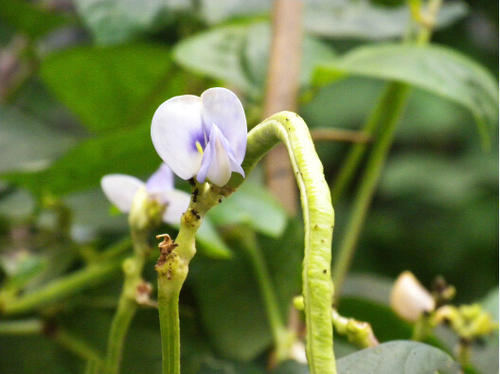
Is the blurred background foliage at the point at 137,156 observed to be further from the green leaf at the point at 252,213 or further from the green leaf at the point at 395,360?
the green leaf at the point at 395,360

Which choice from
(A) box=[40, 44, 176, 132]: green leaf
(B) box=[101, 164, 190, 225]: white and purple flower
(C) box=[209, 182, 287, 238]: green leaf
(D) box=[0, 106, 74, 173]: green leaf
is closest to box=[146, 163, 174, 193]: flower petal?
(B) box=[101, 164, 190, 225]: white and purple flower

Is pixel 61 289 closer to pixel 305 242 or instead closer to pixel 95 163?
pixel 95 163

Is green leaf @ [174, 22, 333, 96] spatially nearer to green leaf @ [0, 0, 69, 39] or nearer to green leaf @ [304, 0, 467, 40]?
green leaf @ [304, 0, 467, 40]

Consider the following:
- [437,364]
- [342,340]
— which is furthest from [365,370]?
[342,340]

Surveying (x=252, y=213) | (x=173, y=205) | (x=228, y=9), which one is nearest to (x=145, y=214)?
(x=173, y=205)

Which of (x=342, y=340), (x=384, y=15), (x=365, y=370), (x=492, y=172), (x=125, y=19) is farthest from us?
(x=492, y=172)

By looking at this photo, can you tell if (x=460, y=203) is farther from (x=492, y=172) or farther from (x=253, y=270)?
(x=253, y=270)
